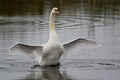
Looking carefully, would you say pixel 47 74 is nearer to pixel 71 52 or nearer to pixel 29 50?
pixel 29 50

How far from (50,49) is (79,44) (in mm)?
1363

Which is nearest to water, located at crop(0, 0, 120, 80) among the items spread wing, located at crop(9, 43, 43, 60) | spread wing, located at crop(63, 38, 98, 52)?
spread wing, located at crop(9, 43, 43, 60)

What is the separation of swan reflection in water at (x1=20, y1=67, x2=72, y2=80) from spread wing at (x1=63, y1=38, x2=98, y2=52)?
1274 millimetres

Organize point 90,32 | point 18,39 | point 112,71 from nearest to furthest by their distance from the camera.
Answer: point 112,71 < point 18,39 < point 90,32

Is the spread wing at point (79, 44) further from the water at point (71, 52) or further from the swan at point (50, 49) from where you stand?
the water at point (71, 52)

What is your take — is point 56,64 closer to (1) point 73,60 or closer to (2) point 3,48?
(1) point 73,60

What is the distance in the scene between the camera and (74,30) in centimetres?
2641

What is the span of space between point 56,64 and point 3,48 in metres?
3.94

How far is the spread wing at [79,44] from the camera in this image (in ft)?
57.0

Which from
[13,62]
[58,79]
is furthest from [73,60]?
[58,79]

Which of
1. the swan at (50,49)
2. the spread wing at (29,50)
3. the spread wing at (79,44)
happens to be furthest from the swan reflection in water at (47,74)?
the spread wing at (79,44)

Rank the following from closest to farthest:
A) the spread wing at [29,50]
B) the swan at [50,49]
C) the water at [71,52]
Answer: the water at [71,52], the swan at [50,49], the spread wing at [29,50]

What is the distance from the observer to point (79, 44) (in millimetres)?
17422

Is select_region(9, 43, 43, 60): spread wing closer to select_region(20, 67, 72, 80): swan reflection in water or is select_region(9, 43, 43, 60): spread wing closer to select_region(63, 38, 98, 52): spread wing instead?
select_region(20, 67, 72, 80): swan reflection in water
